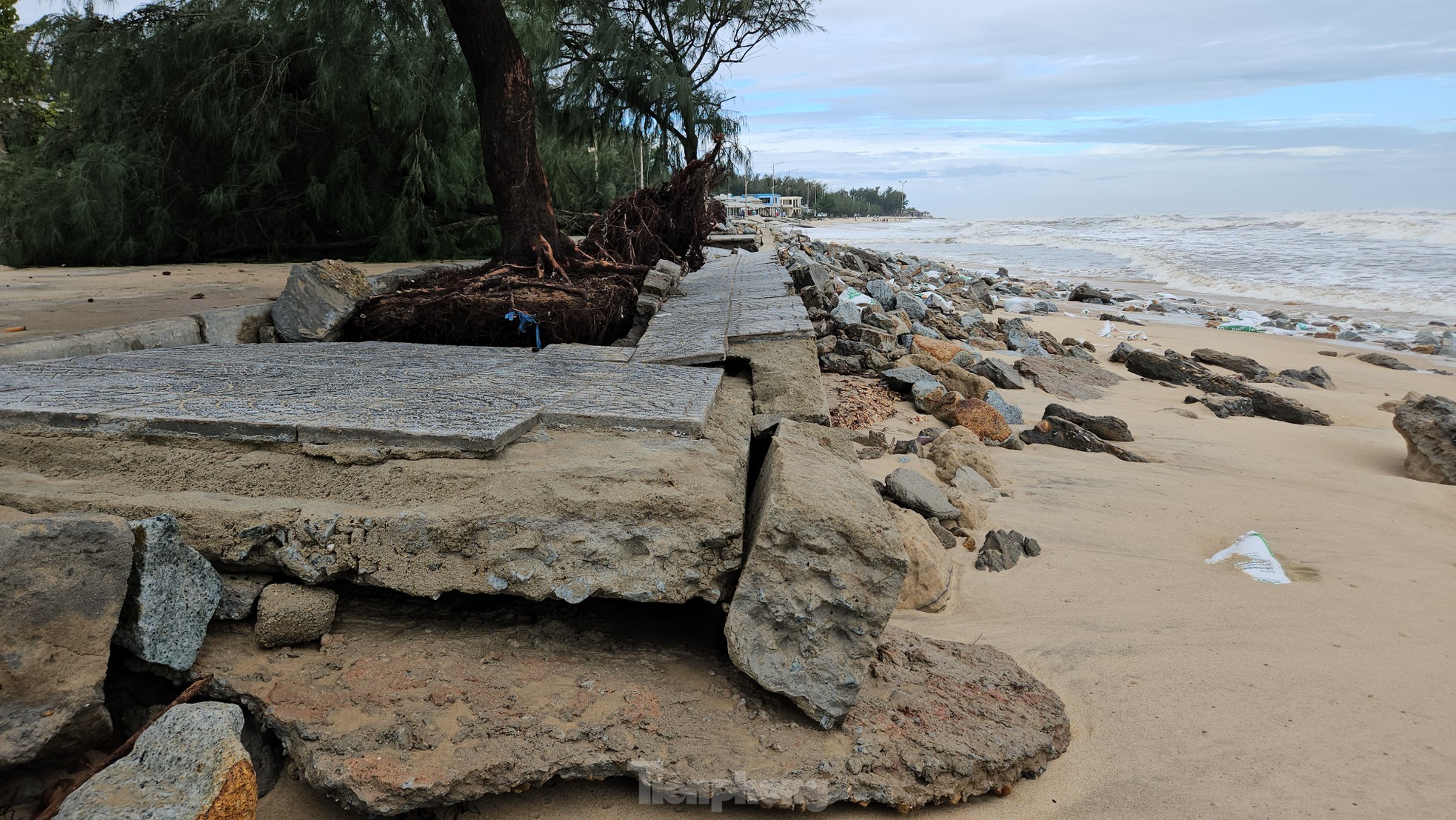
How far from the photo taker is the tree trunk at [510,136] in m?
5.62

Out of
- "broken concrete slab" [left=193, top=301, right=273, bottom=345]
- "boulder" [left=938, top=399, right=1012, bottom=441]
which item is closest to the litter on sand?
"boulder" [left=938, top=399, right=1012, bottom=441]

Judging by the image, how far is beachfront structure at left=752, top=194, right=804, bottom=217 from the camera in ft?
244

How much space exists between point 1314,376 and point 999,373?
3.71 metres

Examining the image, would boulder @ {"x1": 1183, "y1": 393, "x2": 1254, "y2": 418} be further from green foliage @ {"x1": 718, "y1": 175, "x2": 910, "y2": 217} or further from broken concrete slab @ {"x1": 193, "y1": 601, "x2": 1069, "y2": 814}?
green foliage @ {"x1": 718, "y1": 175, "x2": 910, "y2": 217}

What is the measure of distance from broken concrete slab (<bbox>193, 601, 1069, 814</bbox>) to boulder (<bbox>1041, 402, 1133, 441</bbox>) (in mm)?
3246

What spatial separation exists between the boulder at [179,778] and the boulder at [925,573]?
192 centimetres

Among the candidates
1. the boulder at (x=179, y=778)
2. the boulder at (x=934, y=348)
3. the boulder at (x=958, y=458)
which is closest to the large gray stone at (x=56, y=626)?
the boulder at (x=179, y=778)

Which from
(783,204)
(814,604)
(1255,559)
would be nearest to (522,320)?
(814,604)

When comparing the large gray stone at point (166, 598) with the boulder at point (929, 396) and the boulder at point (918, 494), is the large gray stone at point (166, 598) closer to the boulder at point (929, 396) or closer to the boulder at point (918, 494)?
the boulder at point (918, 494)

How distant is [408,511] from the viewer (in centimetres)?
203

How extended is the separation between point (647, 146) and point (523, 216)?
9127mm

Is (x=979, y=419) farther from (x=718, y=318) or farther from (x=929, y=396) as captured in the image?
(x=718, y=318)

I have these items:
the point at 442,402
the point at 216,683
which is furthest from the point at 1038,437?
the point at 216,683

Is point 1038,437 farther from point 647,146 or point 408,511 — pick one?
point 647,146
